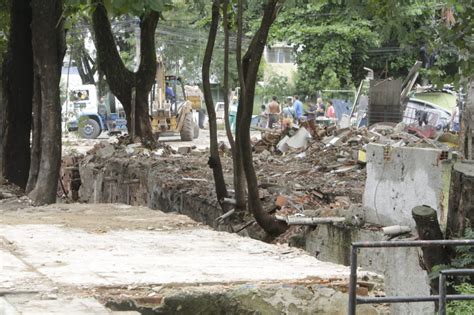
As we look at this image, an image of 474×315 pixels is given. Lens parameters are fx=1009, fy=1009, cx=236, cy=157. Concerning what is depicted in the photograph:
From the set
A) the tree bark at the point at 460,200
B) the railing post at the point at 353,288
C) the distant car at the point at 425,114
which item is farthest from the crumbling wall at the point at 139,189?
the distant car at the point at 425,114

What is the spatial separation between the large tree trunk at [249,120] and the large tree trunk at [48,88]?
306 centimetres

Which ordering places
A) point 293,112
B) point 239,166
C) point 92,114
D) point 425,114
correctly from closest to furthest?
1. point 239,166
2. point 425,114
3. point 293,112
4. point 92,114

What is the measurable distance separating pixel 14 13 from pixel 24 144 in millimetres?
2249

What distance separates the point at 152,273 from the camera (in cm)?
621

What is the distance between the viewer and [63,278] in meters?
5.96

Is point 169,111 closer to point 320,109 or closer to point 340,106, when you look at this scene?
point 320,109

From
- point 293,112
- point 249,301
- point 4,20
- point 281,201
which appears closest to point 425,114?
point 293,112

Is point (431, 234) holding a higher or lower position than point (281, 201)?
higher

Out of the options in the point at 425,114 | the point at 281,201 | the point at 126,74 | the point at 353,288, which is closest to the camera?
the point at 353,288

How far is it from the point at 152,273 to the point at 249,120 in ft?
23.1

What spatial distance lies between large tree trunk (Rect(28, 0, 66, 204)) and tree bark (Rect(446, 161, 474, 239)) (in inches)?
258

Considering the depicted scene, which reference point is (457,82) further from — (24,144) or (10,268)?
(24,144)

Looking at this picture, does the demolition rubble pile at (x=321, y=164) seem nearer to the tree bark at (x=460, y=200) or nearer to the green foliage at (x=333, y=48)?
the tree bark at (x=460, y=200)

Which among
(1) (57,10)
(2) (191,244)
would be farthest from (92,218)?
(1) (57,10)
